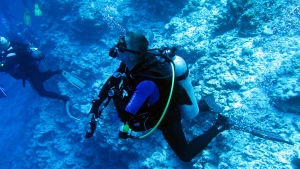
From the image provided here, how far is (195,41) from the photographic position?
612cm

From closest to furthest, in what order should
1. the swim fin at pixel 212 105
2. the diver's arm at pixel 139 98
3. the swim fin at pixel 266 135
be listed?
the diver's arm at pixel 139 98 < the swim fin at pixel 266 135 < the swim fin at pixel 212 105

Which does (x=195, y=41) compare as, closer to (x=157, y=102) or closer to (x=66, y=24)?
(x=157, y=102)

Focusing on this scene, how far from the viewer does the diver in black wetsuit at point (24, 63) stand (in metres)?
5.90

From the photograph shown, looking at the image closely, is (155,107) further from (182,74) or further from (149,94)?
(182,74)

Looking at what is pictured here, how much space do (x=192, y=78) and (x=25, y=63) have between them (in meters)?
5.81

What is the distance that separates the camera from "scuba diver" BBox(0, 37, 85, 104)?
5914 mm

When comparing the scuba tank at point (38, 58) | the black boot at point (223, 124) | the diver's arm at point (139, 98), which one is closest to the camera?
the diver's arm at point (139, 98)

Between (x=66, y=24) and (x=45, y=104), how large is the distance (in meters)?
4.90

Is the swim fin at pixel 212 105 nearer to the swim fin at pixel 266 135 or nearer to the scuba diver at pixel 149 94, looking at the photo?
the swim fin at pixel 266 135

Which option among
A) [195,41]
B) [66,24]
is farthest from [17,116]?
[195,41]

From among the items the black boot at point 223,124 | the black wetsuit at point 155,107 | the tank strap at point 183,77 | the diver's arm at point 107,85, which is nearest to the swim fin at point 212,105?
the black boot at point 223,124

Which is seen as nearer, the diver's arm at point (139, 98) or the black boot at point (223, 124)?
the diver's arm at point (139, 98)

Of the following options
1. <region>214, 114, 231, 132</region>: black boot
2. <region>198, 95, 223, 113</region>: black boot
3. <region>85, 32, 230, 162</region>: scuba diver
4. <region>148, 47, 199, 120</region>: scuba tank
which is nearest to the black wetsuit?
<region>85, 32, 230, 162</region>: scuba diver

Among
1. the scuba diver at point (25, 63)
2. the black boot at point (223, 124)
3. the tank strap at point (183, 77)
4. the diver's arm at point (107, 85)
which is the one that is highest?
the tank strap at point (183, 77)
